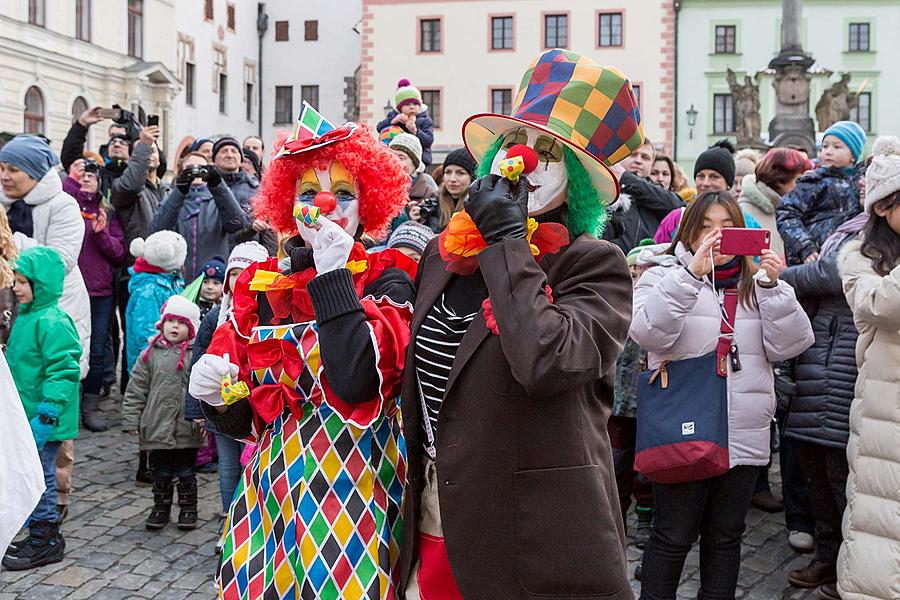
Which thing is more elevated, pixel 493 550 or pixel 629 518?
→ pixel 493 550

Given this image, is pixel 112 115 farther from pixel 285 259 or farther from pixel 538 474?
pixel 538 474

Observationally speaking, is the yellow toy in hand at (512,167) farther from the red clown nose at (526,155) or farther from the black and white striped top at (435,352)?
the black and white striped top at (435,352)

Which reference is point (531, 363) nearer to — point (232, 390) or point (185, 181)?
point (232, 390)

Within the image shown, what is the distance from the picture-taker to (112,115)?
8.87 meters

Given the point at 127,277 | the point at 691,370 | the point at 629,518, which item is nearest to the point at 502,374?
the point at 691,370

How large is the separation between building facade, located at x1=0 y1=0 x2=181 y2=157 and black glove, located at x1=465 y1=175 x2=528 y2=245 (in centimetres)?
2674

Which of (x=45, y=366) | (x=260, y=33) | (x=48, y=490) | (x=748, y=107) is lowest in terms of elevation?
(x=48, y=490)

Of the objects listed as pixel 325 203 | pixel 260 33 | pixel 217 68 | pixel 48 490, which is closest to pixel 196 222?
pixel 48 490

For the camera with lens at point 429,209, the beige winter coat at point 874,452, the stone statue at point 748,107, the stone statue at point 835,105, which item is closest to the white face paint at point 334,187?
the beige winter coat at point 874,452

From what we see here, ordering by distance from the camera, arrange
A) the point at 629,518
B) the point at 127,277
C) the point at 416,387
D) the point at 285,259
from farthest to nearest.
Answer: the point at 127,277
the point at 629,518
the point at 285,259
the point at 416,387

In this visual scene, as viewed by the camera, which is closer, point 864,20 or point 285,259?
point 285,259

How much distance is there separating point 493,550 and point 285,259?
3.55 ft

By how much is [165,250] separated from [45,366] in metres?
1.74

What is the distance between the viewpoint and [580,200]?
99.3 inches
